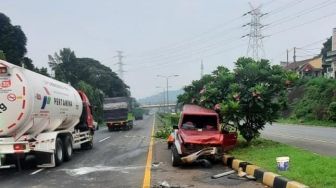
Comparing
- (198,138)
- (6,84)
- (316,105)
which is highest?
(316,105)

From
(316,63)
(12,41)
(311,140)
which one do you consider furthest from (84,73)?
(311,140)

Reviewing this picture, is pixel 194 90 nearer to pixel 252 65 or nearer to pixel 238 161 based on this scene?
pixel 252 65

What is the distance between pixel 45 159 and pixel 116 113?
3217cm

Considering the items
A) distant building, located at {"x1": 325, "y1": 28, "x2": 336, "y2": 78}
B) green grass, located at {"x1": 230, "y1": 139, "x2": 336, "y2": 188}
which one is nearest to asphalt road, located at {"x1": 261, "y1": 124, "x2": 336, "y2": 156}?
green grass, located at {"x1": 230, "y1": 139, "x2": 336, "y2": 188}

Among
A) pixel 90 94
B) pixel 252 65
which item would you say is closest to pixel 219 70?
pixel 252 65

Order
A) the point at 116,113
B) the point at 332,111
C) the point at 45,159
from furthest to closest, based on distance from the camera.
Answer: the point at 116,113 → the point at 332,111 → the point at 45,159

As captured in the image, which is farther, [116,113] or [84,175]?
[116,113]

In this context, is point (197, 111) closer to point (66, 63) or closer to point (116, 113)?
point (116, 113)

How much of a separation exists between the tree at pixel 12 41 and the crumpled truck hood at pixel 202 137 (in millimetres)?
38526

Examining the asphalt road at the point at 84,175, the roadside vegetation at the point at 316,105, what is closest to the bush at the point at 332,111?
the roadside vegetation at the point at 316,105

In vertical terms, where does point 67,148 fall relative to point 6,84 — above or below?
below

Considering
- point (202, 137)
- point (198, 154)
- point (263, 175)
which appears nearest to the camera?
point (263, 175)

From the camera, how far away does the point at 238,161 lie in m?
14.2

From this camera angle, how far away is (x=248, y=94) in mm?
18125
